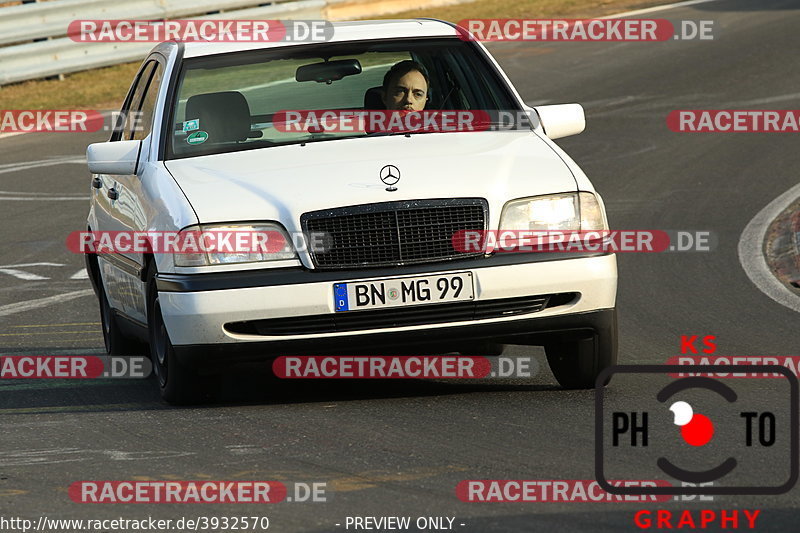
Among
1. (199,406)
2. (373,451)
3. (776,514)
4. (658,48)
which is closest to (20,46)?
(658,48)

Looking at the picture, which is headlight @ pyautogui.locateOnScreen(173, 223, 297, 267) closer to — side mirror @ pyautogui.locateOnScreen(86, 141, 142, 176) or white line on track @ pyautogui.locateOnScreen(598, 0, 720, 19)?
side mirror @ pyautogui.locateOnScreen(86, 141, 142, 176)

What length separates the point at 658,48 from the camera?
23.7 m

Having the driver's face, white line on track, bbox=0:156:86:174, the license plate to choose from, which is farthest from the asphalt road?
the driver's face

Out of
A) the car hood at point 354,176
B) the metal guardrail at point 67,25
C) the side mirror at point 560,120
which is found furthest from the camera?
the metal guardrail at point 67,25

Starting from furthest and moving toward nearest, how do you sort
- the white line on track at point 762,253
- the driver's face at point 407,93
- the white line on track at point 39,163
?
the white line on track at point 39,163 < the white line on track at point 762,253 < the driver's face at point 407,93

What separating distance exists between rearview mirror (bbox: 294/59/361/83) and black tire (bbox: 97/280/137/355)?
181 cm

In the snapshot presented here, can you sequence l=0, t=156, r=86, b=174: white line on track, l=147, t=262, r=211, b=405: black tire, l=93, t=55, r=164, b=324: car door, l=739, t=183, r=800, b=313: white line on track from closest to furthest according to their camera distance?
1. l=147, t=262, r=211, b=405: black tire
2. l=93, t=55, r=164, b=324: car door
3. l=739, t=183, r=800, b=313: white line on track
4. l=0, t=156, r=86, b=174: white line on track

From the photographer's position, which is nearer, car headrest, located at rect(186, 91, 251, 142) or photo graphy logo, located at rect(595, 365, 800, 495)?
photo graphy logo, located at rect(595, 365, 800, 495)

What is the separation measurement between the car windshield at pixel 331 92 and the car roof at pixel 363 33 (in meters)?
0.03

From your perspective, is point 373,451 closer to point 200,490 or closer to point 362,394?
point 200,490

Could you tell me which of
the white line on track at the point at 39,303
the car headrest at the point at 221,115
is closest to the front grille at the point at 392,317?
the car headrest at the point at 221,115

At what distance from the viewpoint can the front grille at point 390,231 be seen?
7.45 m

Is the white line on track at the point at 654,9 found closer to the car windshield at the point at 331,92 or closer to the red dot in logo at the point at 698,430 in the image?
the car windshield at the point at 331,92

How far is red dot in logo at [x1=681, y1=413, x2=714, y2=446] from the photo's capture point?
649cm
